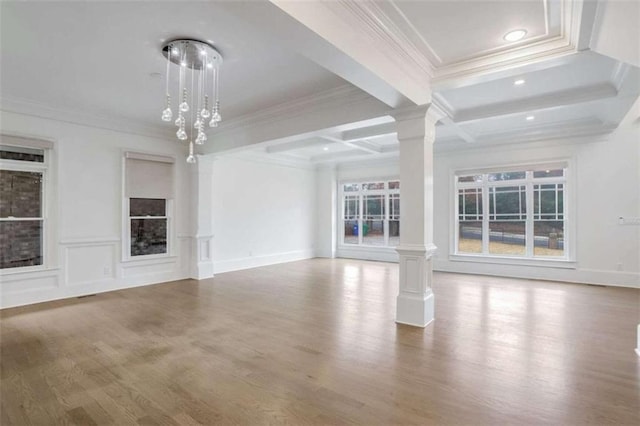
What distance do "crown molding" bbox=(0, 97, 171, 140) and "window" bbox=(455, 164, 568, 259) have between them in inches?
251

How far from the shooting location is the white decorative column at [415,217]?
3.77 metres

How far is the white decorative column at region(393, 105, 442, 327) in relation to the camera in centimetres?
377

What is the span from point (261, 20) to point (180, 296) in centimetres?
434

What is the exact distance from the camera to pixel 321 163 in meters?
9.44

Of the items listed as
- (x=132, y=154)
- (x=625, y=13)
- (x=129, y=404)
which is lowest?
(x=129, y=404)

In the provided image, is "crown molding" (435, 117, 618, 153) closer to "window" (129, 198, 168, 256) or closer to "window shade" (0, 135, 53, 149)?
"window" (129, 198, 168, 256)

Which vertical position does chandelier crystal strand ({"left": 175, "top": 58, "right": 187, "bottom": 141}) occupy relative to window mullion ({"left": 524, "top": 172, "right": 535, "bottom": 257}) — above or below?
above

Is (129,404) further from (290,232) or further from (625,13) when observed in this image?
(290,232)

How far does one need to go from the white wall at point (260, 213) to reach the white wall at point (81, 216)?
158cm

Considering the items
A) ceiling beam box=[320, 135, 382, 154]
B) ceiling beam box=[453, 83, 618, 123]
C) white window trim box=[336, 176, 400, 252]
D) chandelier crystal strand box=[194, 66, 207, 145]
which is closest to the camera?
chandelier crystal strand box=[194, 66, 207, 145]

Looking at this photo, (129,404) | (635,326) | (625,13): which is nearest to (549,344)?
(635,326)

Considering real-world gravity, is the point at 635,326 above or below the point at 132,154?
below

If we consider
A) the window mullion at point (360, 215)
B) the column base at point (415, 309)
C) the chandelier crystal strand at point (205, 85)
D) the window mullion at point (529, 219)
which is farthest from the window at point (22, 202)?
the window mullion at point (529, 219)

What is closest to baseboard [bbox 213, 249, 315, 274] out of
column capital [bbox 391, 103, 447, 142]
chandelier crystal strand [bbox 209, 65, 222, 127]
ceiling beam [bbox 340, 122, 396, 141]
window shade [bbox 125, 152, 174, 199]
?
window shade [bbox 125, 152, 174, 199]
